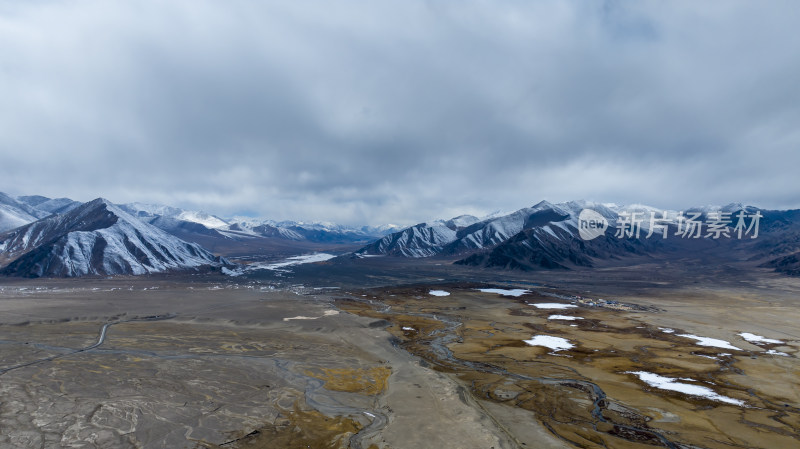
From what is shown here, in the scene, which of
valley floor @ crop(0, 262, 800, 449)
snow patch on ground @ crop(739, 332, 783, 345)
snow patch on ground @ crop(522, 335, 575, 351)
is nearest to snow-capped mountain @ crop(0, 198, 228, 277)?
valley floor @ crop(0, 262, 800, 449)

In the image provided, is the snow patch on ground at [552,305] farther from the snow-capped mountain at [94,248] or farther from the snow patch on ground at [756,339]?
the snow-capped mountain at [94,248]

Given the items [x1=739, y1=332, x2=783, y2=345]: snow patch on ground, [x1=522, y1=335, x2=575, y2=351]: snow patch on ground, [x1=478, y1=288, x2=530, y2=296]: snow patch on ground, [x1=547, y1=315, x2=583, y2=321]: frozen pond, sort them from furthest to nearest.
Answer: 1. [x1=478, y1=288, x2=530, y2=296]: snow patch on ground
2. [x1=547, y1=315, x2=583, y2=321]: frozen pond
3. [x1=739, y1=332, x2=783, y2=345]: snow patch on ground
4. [x1=522, y1=335, x2=575, y2=351]: snow patch on ground

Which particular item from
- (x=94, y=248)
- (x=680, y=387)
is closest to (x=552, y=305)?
(x=680, y=387)

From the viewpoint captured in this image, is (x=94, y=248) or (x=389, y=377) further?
(x=94, y=248)

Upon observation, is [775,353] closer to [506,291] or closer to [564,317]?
[564,317]

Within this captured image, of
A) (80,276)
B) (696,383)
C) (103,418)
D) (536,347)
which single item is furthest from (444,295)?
(80,276)

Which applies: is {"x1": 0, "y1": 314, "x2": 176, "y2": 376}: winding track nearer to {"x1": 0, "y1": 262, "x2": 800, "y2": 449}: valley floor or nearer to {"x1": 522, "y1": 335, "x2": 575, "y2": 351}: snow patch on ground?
{"x1": 0, "y1": 262, "x2": 800, "y2": 449}: valley floor

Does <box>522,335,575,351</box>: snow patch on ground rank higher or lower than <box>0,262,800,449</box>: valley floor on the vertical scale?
lower
